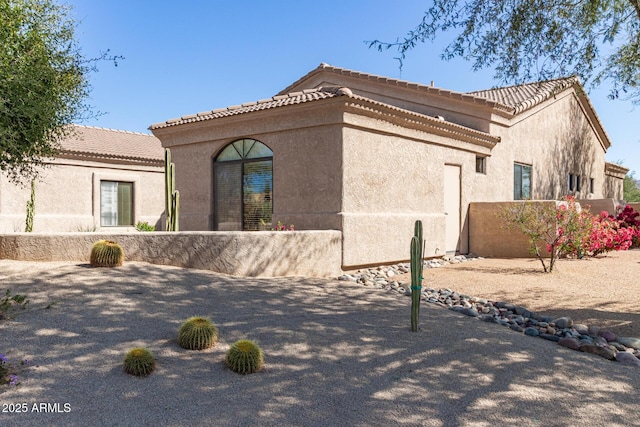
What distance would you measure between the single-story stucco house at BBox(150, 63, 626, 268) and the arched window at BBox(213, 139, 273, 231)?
0.10 ft

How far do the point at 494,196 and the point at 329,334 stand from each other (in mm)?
12130

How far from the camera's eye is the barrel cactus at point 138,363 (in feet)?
15.9

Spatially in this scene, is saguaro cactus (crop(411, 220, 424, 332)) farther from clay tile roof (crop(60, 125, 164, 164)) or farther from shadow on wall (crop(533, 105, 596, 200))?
clay tile roof (crop(60, 125, 164, 164))

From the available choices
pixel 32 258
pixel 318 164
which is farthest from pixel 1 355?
pixel 318 164

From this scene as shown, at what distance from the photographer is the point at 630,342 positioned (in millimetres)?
6766

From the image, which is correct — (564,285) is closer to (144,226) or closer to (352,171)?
(352,171)

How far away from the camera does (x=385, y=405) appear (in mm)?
4477

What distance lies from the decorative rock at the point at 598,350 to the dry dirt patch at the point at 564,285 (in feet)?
4.22

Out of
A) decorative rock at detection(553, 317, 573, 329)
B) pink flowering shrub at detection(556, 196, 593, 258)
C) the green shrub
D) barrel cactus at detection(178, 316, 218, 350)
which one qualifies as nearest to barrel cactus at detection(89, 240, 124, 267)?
barrel cactus at detection(178, 316, 218, 350)

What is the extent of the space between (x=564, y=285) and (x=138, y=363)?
9.21 m

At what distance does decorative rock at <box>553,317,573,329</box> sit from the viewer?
747 cm

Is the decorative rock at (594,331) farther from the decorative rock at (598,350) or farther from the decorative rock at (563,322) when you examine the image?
the decorative rock at (598,350)

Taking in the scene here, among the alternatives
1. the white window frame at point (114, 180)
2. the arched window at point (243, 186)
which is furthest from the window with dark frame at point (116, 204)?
the arched window at point (243, 186)

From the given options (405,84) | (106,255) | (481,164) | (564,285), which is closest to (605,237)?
(481,164)
